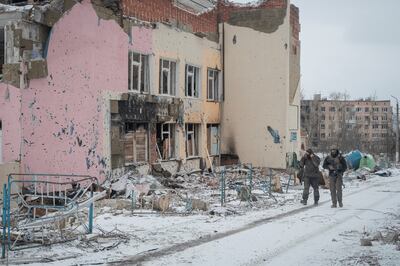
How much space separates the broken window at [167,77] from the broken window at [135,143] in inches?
91.2

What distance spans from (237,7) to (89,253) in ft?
68.8

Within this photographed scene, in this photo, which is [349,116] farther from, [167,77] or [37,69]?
[37,69]

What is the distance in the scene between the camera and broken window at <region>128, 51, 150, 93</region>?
2014 cm

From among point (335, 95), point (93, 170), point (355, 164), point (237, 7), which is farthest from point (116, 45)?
point (335, 95)

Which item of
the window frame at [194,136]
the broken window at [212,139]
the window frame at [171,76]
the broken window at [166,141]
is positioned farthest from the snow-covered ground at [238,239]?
the broken window at [212,139]

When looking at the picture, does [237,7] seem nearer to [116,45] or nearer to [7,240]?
[116,45]

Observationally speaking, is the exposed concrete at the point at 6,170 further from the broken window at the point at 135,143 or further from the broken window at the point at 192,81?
the broken window at the point at 192,81

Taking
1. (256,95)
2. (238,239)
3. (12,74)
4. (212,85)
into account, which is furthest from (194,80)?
(238,239)

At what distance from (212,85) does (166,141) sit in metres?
5.49

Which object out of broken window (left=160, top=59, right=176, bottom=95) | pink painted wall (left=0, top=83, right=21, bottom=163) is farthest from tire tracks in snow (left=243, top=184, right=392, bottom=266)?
broken window (left=160, top=59, right=176, bottom=95)

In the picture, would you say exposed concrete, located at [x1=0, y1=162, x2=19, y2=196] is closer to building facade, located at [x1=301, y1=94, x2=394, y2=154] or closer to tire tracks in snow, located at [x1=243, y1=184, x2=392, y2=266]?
tire tracks in snow, located at [x1=243, y1=184, x2=392, y2=266]

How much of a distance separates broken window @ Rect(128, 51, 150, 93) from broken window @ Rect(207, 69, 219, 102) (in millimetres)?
5665

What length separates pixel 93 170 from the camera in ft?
59.8

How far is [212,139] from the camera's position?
A: 2672cm
